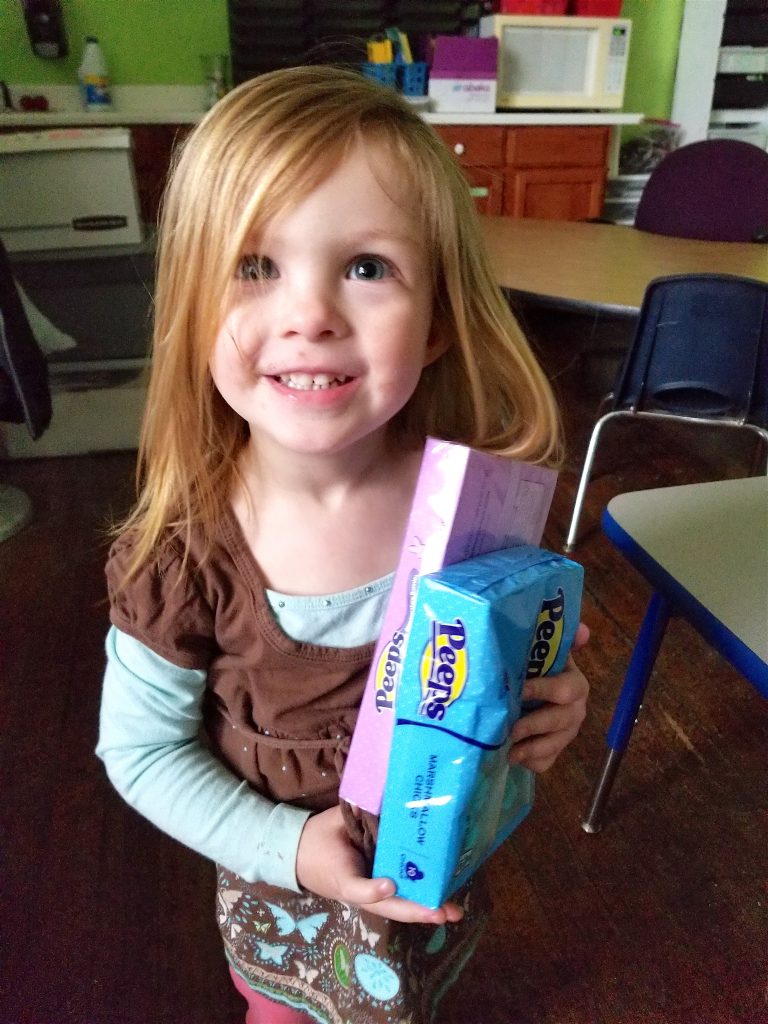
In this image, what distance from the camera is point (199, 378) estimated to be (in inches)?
22.0

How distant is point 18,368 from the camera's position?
165 centimetres

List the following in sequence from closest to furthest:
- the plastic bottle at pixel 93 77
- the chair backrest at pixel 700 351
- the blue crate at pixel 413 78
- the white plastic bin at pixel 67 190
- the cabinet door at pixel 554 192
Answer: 1. the chair backrest at pixel 700 351
2. the white plastic bin at pixel 67 190
3. the plastic bottle at pixel 93 77
4. the blue crate at pixel 413 78
5. the cabinet door at pixel 554 192

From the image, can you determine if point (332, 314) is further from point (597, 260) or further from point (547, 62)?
point (547, 62)

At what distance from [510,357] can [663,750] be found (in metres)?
1.00

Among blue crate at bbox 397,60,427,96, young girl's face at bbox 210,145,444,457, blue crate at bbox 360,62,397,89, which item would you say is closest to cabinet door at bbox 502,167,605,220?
blue crate at bbox 397,60,427,96

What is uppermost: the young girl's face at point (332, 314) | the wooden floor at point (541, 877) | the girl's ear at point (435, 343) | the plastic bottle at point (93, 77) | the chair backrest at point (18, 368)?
the plastic bottle at point (93, 77)

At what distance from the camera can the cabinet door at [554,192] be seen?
3.38 metres

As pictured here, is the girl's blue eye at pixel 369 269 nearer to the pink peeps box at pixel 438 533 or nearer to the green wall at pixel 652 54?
the pink peeps box at pixel 438 533

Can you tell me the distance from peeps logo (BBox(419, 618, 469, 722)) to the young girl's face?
0.17 m

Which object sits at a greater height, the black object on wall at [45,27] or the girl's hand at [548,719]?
the black object on wall at [45,27]

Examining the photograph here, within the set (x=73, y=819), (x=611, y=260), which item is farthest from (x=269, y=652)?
(x=611, y=260)

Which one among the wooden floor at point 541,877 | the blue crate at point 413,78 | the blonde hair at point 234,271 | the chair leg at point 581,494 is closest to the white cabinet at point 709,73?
the blue crate at point 413,78

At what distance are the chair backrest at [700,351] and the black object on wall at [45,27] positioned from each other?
104 inches

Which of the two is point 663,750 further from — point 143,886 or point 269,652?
point 269,652
